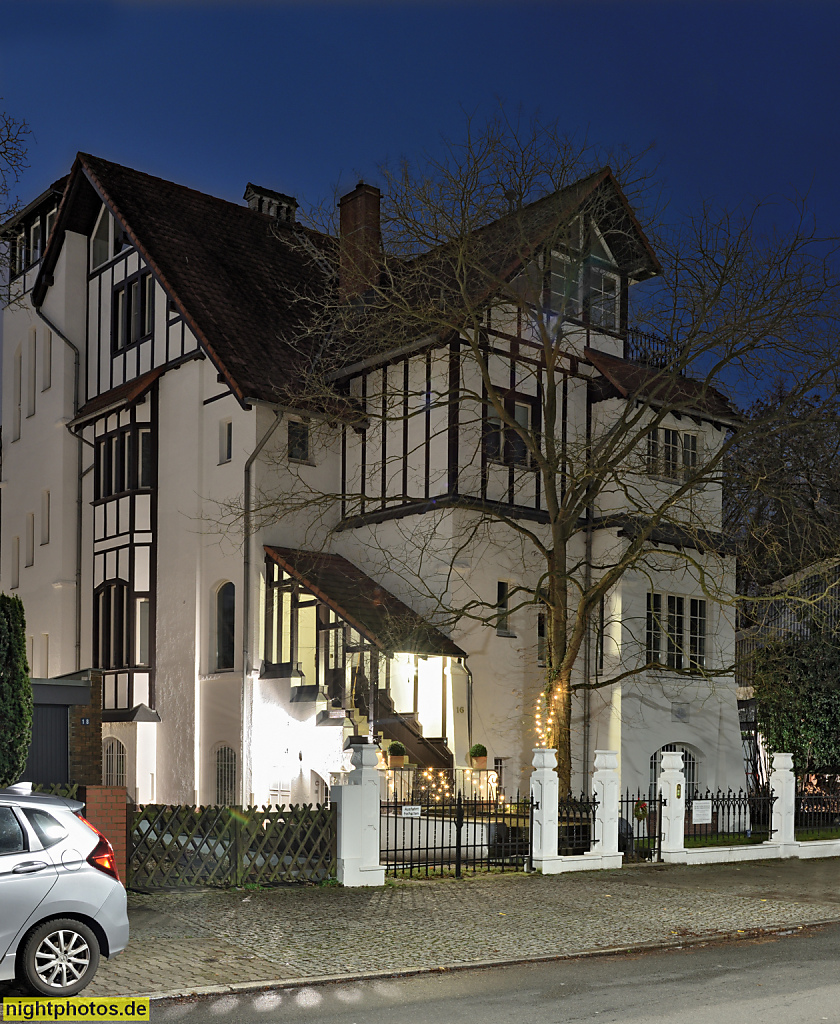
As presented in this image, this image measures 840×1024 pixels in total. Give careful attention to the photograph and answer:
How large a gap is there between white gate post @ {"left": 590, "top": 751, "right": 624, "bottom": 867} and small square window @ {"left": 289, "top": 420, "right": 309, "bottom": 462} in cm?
1093

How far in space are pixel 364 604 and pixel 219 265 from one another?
9.46m

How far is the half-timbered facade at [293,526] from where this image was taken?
23.5m

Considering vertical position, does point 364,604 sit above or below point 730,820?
above

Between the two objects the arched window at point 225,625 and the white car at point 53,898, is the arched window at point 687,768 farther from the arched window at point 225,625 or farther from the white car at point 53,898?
the white car at point 53,898

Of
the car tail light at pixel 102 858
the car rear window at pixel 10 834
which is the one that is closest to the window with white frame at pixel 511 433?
the car tail light at pixel 102 858

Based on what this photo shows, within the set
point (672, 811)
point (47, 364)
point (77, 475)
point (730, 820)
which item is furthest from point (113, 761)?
point (672, 811)

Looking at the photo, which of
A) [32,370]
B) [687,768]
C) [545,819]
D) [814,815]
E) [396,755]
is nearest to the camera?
[545,819]

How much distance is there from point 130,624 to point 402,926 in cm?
1648

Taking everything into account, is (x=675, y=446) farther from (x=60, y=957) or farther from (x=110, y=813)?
(x=60, y=957)

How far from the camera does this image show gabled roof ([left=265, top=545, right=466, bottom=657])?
2195cm

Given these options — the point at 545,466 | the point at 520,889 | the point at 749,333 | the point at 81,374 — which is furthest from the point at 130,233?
the point at 520,889

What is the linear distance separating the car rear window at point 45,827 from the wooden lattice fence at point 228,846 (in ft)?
15.2

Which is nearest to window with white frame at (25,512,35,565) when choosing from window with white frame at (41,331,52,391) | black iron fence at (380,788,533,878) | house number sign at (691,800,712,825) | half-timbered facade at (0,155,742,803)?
half-timbered facade at (0,155,742,803)

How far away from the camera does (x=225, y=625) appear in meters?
26.2
